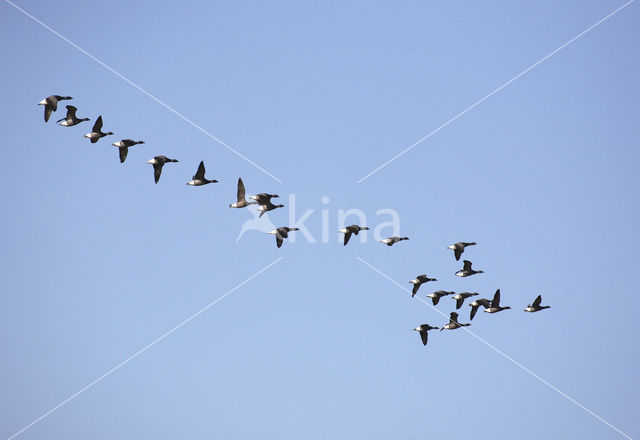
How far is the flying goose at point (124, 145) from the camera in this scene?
79125 mm

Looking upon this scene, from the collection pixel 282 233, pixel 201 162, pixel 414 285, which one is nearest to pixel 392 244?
pixel 414 285

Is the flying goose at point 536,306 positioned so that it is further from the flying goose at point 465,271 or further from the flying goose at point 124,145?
the flying goose at point 124,145

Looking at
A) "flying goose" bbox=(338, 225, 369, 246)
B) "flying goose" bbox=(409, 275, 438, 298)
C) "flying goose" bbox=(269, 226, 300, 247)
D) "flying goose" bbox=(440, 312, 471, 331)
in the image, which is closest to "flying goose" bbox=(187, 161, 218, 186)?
"flying goose" bbox=(269, 226, 300, 247)

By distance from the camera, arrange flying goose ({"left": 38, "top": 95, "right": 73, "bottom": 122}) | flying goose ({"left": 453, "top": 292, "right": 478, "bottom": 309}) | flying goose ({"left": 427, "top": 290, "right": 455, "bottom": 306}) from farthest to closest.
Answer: flying goose ({"left": 453, "top": 292, "right": 478, "bottom": 309}) < flying goose ({"left": 427, "top": 290, "right": 455, "bottom": 306}) < flying goose ({"left": 38, "top": 95, "right": 73, "bottom": 122})

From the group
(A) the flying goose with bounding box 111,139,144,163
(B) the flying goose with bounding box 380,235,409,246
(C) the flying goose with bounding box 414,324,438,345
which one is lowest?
(C) the flying goose with bounding box 414,324,438,345

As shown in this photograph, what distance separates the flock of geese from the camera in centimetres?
7869

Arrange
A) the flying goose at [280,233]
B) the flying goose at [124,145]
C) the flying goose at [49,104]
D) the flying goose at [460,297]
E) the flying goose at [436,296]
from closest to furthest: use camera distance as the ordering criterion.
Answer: the flying goose at [49,104], the flying goose at [124,145], the flying goose at [280,233], the flying goose at [436,296], the flying goose at [460,297]

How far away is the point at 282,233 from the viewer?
273 feet

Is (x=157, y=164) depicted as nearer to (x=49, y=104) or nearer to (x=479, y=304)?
(x=49, y=104)

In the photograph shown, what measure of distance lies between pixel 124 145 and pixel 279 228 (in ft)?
40.9

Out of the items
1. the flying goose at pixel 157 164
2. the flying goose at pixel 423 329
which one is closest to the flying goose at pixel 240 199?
the flying goose at pixel 157 164

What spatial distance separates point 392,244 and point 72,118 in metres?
25.3

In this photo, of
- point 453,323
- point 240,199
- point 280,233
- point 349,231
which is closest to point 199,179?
point 240,199

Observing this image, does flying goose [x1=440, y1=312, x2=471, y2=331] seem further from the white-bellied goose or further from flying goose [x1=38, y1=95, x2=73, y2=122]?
flying goose [x1=38, y1=95, x2=73, y2=122]
